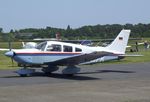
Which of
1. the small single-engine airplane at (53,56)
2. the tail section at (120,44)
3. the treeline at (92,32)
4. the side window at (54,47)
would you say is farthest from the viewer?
the treeline at (92,32)

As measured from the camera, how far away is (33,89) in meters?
15.5

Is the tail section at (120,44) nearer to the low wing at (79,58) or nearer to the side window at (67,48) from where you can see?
the side window at (67,48)

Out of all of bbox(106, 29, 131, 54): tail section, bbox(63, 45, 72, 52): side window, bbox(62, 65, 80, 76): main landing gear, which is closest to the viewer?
bbox(62, 65, 80, 76): main landing gear

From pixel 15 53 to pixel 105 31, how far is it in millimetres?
117186

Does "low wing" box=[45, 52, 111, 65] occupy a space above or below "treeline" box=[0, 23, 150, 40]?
below

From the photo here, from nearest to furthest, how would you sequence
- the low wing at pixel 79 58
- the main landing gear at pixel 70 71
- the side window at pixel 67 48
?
the low wing at pixel 79 58, the main landing gear at pixel 70 71, the side window at pixel 67 48

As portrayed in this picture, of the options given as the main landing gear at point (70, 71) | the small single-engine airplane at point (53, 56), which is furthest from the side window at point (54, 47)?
the main landing gear at point (70, 71)

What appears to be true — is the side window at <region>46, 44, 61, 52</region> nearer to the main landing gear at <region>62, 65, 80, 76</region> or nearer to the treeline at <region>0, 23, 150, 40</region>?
the main landing gear at <region>62, 65, 80, 76</region>

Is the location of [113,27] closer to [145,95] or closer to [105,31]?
[105,31]

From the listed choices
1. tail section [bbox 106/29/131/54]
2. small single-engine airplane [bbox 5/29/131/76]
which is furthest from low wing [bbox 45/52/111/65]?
tail section [bbox 106/29/131/54]

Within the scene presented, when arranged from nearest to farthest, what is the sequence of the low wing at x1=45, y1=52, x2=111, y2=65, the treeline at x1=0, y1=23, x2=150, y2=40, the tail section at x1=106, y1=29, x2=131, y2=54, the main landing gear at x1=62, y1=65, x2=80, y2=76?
the low wing at x1=45, y1=52, x2=111, y2=65 → the main landing gear at x1=62, y1=65, x2=80, y2=76 → the tail section at x1=106, y1=29, x2=131, y2=54 → the treeline at x1=0, y1=23, x2=150, y2=40

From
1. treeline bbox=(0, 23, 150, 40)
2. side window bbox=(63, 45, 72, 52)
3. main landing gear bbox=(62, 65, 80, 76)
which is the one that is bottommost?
main landing gear bbox=(62, 65, 80, 76)

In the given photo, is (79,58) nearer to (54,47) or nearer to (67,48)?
(67,48)

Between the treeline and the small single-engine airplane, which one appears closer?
the small single-engine airplane
